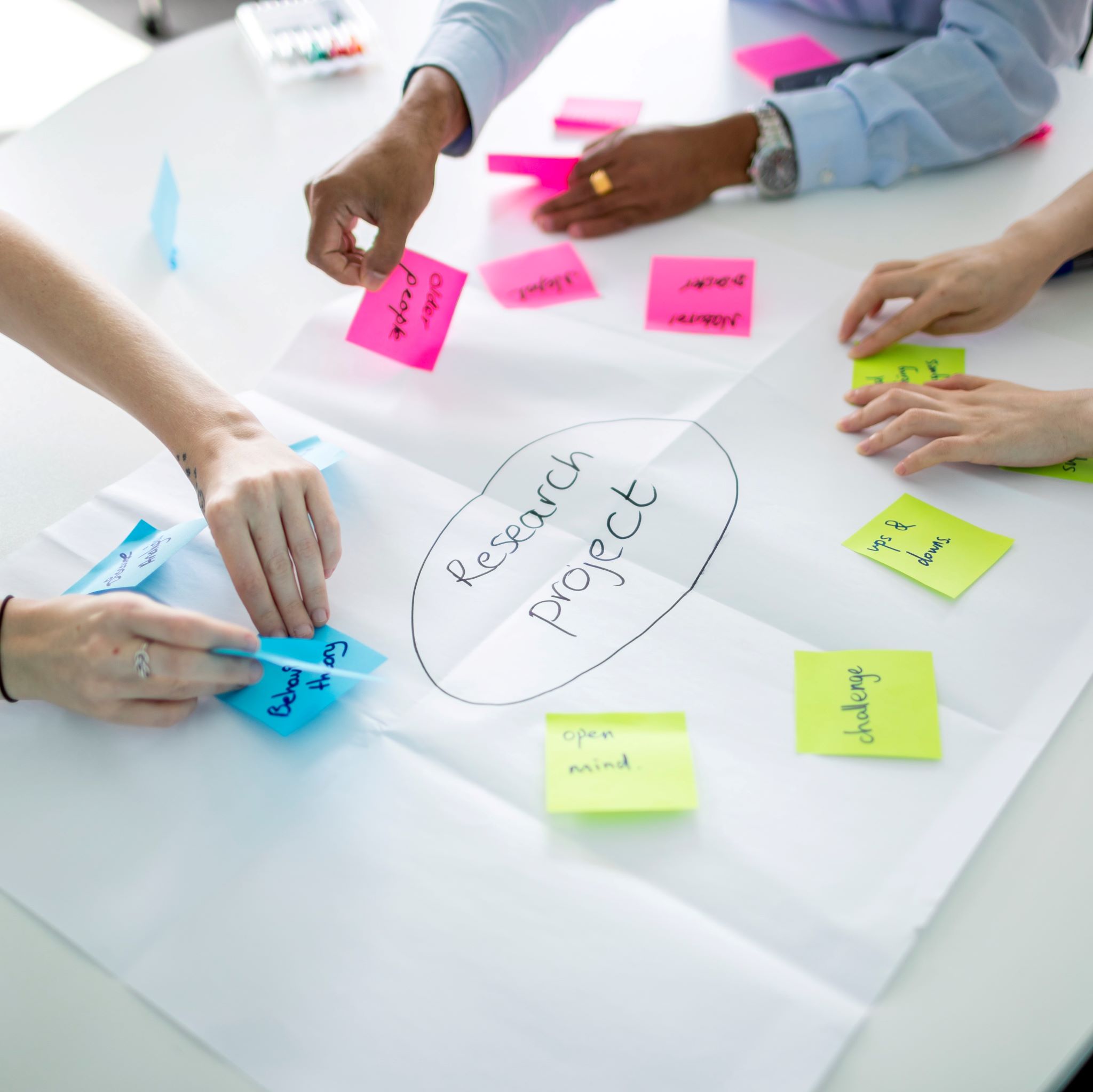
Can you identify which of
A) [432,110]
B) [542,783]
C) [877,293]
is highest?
[432,110]

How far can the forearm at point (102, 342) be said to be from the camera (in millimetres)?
804

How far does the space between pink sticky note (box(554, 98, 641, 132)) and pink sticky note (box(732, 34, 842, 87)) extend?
0.19 m

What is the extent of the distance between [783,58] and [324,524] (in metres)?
1.04

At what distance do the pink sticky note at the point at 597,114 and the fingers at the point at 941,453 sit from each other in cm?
68

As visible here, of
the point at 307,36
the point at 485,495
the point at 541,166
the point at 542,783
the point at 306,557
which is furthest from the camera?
the point at 307,36

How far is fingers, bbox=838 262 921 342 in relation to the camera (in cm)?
93

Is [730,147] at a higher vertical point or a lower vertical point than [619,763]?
higher

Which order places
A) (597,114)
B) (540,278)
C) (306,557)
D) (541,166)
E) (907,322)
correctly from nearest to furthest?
(306,557), (907,322), (540,278), (541,166), (597,114)

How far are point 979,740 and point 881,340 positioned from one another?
1.48 ft

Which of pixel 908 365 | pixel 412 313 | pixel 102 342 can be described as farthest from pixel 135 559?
pixel 908 365

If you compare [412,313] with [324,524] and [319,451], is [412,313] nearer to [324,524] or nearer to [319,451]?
[319,451]

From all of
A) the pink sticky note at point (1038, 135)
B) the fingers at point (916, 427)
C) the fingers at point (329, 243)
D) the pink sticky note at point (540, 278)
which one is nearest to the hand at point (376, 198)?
the fingers at point (329, 243)

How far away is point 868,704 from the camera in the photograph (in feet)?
2.10

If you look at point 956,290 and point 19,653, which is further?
point 956,290
